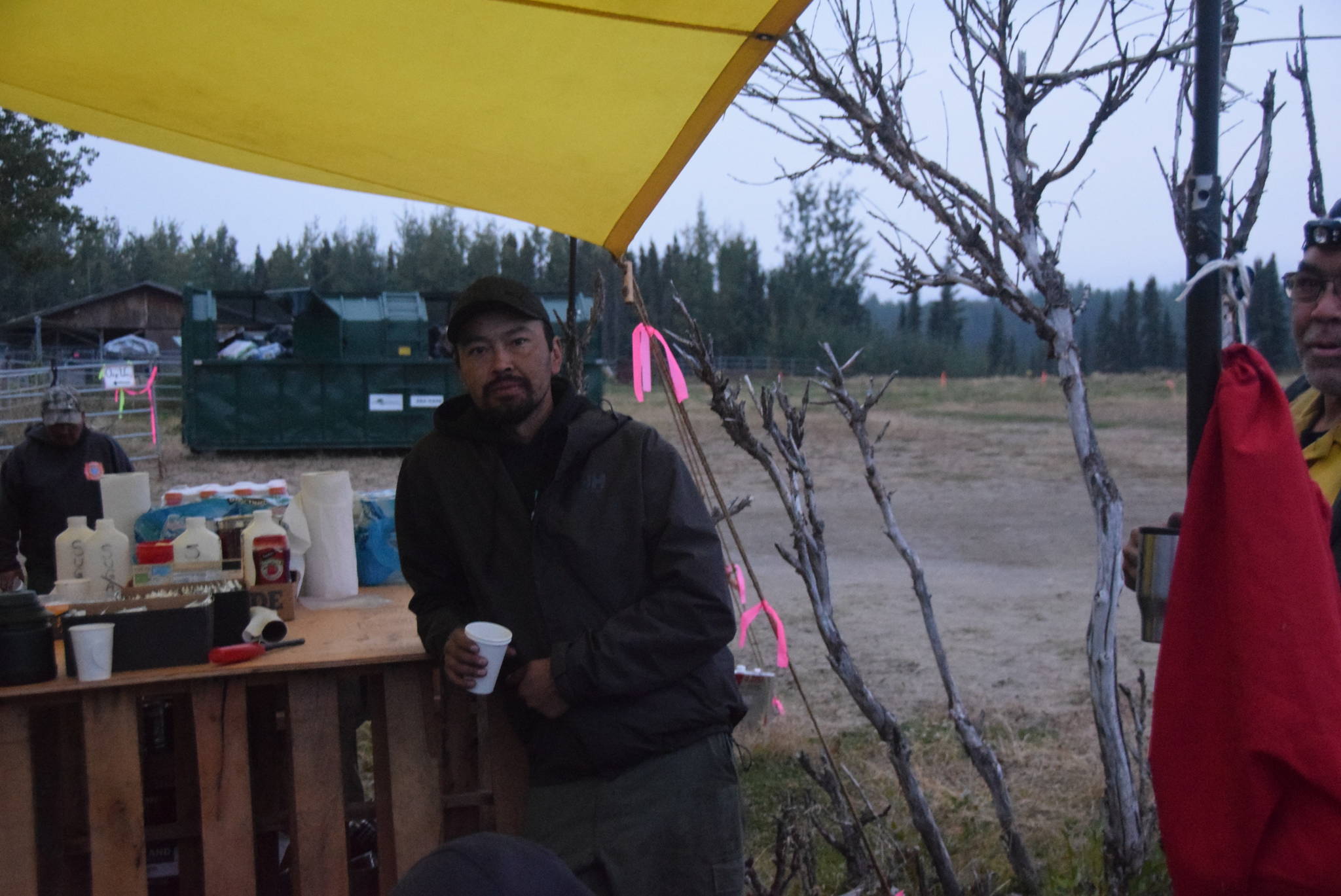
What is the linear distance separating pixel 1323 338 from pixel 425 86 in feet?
6.94

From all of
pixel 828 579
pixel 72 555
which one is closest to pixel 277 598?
pixel 72 555

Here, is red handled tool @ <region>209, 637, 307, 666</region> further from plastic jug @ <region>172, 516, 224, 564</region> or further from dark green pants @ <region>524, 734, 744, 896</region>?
dark green pants @ <region>524, 734, 744, 896</region>

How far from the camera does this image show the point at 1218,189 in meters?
1.35

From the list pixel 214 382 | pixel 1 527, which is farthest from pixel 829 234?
pixel 1 527

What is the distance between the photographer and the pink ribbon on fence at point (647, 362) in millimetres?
3721

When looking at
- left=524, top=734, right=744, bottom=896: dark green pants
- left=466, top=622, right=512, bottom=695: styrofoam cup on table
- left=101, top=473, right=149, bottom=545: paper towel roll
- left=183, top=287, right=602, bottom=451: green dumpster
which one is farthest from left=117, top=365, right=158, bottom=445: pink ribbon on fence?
left=524, top=734, right=744, bottom=896: dark green pants

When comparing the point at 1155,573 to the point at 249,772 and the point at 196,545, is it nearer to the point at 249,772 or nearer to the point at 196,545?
the point at 249,772

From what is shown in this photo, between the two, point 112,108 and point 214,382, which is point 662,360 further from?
point 214,382

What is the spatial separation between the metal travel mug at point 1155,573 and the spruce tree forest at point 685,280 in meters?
13.5

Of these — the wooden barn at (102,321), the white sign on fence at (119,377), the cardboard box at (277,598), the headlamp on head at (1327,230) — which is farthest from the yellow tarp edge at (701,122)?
the wooden barn at (102,321)

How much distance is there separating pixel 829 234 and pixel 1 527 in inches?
1333

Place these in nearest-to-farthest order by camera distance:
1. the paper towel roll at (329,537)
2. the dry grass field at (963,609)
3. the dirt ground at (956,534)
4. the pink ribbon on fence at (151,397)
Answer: the paper towel roll at (329,537), the dry grass field at (963,609), the dirt ground at (956,534), the pink ribbon on fence at (151,397)

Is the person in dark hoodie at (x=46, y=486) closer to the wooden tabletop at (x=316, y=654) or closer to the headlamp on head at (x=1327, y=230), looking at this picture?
the wooden tabletop at (x=316, y=654)

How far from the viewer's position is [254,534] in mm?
2986
